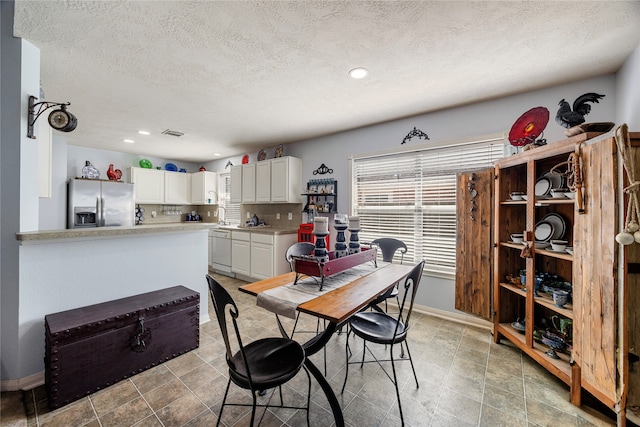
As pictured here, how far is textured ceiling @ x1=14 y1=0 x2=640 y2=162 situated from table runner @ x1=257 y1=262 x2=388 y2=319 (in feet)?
5.70

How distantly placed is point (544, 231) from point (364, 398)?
6.65ft

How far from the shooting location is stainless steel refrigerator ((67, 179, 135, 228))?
438 cm

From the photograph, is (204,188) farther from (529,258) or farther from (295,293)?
(529,258)

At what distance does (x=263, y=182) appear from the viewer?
4.79 meters

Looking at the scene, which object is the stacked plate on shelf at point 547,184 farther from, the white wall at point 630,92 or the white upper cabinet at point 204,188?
the white upper cabinet at point 204,188

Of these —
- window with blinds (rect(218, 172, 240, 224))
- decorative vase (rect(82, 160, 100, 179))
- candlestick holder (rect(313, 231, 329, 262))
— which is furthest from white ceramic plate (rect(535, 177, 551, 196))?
decorative vase (rect(82, 160, 100, 179))

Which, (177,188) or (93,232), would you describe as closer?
(93,232)

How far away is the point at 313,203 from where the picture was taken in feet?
14.3

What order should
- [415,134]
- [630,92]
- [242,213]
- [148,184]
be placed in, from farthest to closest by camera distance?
[242,213] < [148,184] < [415,134] < [630,92]

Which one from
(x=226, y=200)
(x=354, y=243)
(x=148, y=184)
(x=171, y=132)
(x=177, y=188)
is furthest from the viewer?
(x=226, y=200)

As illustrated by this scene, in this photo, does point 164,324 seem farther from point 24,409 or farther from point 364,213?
point 364,213

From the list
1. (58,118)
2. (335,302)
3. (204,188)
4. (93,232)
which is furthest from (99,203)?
(335,302)

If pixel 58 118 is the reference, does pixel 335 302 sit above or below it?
below

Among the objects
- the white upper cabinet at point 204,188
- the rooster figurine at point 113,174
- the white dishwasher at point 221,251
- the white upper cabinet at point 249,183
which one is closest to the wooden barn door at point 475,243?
the white upper cabinet at point 249,183
